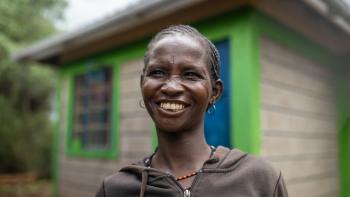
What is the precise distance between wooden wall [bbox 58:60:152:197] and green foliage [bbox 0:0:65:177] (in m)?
2.63

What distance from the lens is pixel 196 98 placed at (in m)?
1.09

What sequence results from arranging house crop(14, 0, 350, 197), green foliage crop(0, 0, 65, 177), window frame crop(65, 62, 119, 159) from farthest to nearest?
green foliage crop(0, 0, 65, 177) < window frame crop(65, 62, 119, 159) < house crop(14, 0, 350, 197)

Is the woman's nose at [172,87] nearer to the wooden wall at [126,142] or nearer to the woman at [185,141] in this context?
the woman at [185,141]

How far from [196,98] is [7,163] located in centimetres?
893

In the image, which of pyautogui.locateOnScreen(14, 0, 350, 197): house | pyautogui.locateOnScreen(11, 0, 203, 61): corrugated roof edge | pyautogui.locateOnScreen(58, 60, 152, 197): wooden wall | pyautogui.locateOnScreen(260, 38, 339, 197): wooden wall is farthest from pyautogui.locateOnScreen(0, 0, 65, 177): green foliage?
pyautogui.locateOnScreen(260, 38, 339, 197): wooden wall

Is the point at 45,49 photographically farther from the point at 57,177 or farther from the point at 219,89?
the point at 219,89

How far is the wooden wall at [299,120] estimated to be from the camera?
11.1ft

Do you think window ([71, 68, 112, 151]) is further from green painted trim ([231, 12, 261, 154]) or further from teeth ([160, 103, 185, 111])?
teeth ([160, 103, 185, 111])

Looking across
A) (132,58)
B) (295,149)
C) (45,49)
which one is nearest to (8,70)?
Answer: (45,49)

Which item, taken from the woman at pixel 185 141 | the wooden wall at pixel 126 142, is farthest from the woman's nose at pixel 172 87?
the wooden wall at pixel 126 142

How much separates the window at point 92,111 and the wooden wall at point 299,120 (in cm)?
231

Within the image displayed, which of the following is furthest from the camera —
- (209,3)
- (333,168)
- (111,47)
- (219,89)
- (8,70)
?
(8,70)

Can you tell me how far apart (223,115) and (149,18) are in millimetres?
1370

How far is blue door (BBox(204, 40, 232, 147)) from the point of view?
3281 millimetres
